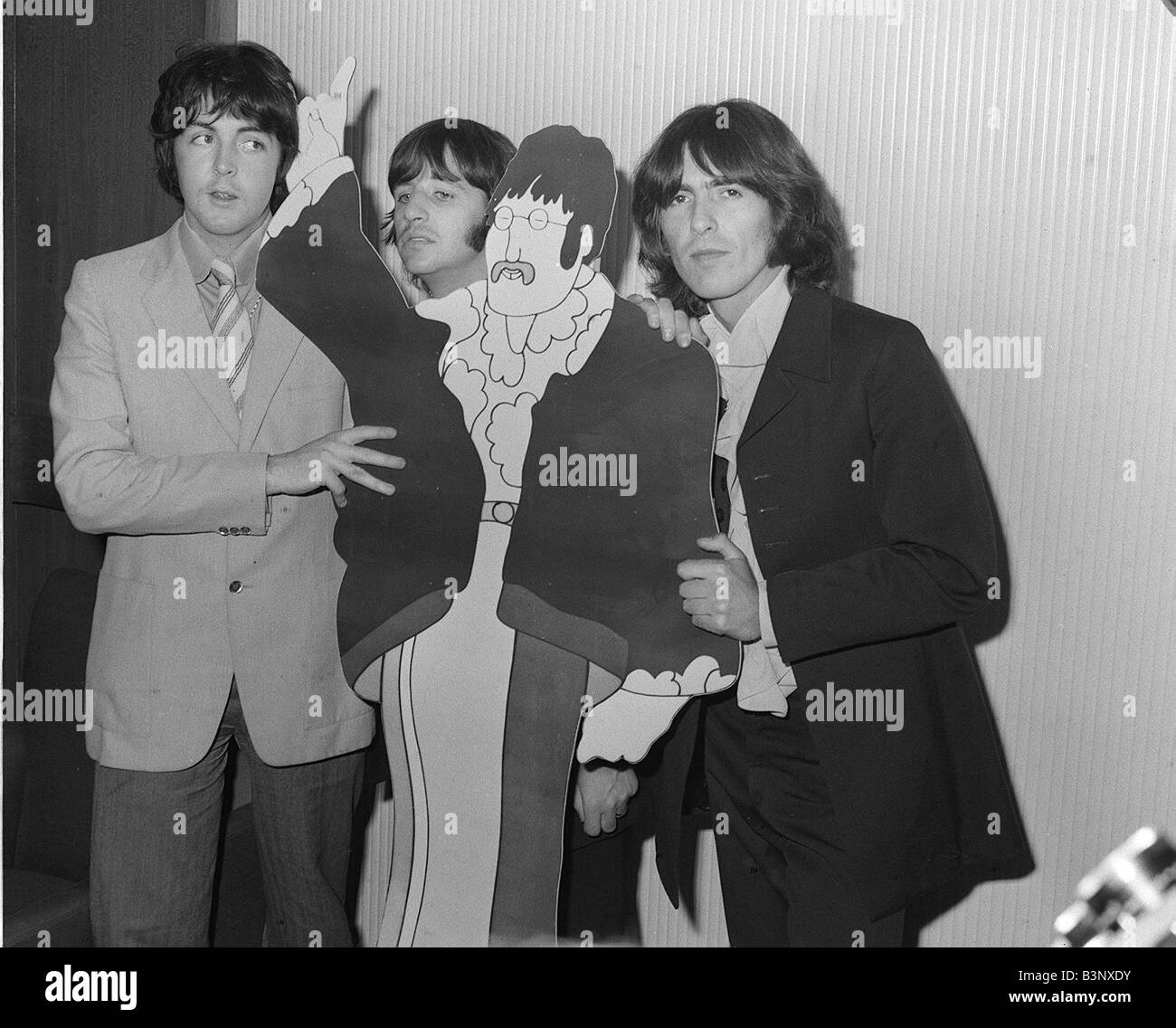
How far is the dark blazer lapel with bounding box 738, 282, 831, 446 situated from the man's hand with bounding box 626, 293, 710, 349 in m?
0.10

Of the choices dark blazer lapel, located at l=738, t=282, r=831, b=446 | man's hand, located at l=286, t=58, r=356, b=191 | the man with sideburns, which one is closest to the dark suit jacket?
dark blazer lapel, located at l=738, t=282, r=831, b=446

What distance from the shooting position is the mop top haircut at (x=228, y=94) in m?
1.68

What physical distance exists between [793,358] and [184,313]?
83cm

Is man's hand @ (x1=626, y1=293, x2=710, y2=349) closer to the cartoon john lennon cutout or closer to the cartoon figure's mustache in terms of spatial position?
the cartoon john lennon cutout

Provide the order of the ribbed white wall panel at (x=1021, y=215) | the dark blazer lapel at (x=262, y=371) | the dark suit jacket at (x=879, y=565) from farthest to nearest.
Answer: the ribbed white wall panel at (x=1021, y=215), the dark blazer lapel at (x=262, y=371), the dark suit jacket at (x=879, y=565)

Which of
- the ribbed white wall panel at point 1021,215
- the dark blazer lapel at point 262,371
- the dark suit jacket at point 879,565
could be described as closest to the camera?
the dark suit jacket at point 879,565

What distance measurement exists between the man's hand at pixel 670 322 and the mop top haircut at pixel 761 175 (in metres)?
0.13

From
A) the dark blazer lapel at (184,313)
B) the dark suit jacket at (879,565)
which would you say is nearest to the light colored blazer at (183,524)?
the dark blazer lapel at (184,313)

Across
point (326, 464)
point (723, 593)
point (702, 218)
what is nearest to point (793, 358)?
point (702, 218)

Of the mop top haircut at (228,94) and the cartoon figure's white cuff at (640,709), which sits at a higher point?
the mop top haircut at (228,94)

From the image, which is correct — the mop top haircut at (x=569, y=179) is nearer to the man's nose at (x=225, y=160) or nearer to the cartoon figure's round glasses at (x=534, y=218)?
the cartoon figure's round glasses at (x=534, y=218)

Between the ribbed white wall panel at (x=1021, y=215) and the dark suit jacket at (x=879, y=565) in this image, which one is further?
the ribbed white wall panel at (x=1021, y=215)

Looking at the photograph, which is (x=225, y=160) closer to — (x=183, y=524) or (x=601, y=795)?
(x=183, y=524)
